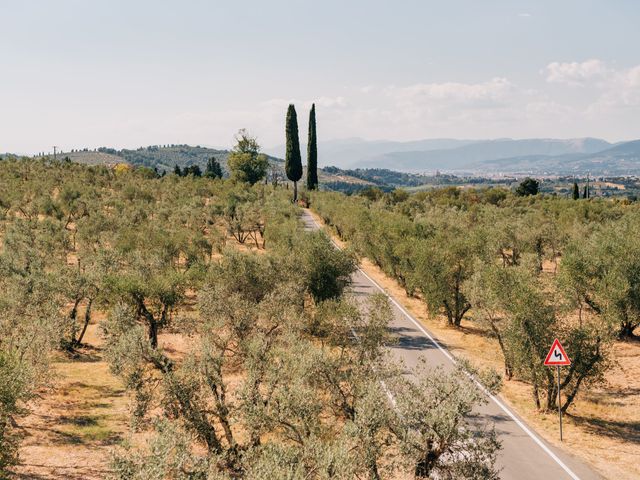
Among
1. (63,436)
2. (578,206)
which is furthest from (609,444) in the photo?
(578,206)

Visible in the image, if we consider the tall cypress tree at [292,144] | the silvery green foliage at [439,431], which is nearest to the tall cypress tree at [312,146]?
the tall cypress tree at [292,144]

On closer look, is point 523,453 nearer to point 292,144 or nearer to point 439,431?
point 439,431

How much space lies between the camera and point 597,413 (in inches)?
1026

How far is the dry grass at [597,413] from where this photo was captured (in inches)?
827

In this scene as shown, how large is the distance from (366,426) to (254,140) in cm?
12858

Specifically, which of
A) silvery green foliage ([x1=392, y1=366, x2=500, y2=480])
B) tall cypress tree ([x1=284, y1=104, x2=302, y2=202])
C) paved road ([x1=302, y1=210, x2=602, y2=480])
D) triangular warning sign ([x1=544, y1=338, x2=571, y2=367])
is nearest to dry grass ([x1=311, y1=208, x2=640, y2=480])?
paved road ([x1=302, y1=210, x2=602, y2=480])

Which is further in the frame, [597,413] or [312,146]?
[312,146]

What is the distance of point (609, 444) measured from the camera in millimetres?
22359

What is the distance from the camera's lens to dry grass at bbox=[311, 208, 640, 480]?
21000 mm

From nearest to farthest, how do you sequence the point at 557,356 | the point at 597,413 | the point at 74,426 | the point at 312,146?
the point at 557,356
the point at 74,426
the point at 597,413
the point at 312,146

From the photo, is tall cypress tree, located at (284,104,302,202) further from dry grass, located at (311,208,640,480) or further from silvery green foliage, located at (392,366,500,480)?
silvery green foliage, located at (392,366,500,480)

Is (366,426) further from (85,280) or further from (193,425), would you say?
(85,280)

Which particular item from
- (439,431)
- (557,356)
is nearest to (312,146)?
(557,356)

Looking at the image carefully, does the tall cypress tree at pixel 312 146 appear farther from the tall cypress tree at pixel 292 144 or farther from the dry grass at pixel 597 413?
the dry grass at pixel 597 413
